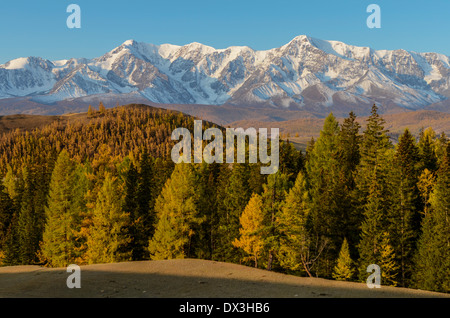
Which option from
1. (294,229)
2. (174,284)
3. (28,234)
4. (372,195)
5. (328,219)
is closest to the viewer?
(174,284)

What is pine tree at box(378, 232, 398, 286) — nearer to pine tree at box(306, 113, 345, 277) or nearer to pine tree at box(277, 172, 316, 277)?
pine tree at box(306, 113, 345, 277)

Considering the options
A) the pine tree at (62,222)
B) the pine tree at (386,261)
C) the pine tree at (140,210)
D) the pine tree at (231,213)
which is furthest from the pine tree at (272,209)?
the pine tree at (62,222)

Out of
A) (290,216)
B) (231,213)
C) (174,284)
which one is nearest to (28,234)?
(231,213)

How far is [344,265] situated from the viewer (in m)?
52.7

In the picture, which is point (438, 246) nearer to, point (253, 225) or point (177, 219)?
point (253, 225)

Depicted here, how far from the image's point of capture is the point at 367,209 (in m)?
54.9

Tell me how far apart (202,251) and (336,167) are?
23.6 m

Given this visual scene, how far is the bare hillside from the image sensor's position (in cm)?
2856

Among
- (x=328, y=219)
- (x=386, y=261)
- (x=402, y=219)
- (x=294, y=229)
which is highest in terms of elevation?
(x=402, y=219)

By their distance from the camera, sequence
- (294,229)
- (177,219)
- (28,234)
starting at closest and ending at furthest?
(294,229)
(177,219)
(28,234)

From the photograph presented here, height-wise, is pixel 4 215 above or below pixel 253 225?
below

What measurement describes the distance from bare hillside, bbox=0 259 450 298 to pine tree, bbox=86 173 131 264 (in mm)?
12665

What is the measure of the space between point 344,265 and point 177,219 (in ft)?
72.8

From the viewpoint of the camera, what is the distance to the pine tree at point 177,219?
184 feet
